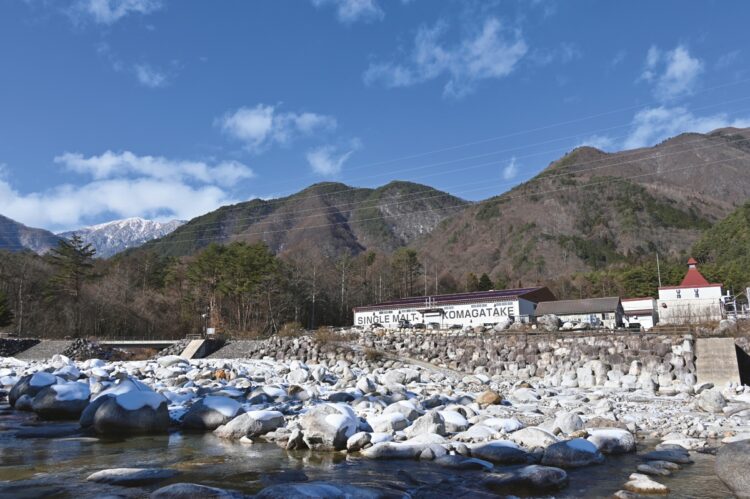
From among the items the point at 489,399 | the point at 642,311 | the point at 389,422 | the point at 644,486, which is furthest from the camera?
the point at 642,311

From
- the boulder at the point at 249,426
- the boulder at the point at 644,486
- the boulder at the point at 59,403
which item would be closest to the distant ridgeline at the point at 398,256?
the boulder at the point at 59,403

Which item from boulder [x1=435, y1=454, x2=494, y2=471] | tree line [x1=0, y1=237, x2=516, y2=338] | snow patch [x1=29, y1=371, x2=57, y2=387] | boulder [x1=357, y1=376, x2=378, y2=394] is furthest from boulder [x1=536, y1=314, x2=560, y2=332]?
snow patch [x1=29, y1=371, x2=57, y2=387]

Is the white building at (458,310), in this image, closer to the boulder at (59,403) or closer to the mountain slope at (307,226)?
the boulder at (59,403)

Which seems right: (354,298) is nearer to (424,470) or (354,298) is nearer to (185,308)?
(185,308)

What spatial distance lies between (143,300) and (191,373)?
2906 cm

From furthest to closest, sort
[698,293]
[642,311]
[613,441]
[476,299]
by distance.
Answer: [642,311] → [698,293] → [476,299] → [613,441]

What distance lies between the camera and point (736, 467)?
8.10 m

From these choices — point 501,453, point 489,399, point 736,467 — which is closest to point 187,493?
point 501,453

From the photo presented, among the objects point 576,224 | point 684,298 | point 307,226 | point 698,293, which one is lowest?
point 684,298

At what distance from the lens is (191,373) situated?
76.3ft

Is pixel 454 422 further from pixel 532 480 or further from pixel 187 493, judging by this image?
pixel 187 493

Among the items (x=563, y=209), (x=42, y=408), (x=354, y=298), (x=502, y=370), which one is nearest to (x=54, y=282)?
(x=354, y=298)

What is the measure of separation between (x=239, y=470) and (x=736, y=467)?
8378mm

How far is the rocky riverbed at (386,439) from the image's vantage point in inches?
328
